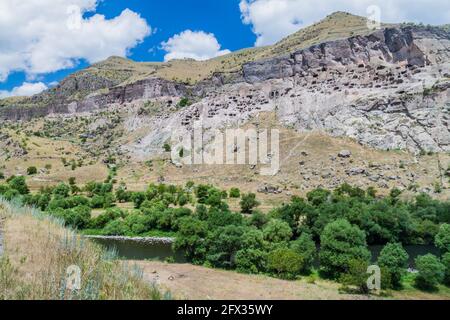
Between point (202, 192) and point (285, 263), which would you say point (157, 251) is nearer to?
point (285, 263)

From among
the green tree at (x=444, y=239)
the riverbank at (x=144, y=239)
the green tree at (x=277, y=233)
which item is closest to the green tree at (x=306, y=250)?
the green tree at (x=277, y=233)

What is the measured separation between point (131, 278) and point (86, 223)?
50886 millimetres

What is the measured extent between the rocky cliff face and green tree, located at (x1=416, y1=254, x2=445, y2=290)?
168 feet

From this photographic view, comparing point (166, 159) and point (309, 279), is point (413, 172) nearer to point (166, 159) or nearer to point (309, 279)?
point (309, 279)

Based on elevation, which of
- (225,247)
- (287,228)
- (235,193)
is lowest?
(225,247)

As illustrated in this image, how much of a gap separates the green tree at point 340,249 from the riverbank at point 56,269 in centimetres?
2532

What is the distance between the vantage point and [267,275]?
3534cm

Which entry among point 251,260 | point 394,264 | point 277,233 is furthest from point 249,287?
point 394,264

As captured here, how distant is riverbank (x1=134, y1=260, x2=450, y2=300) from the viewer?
1112 inches

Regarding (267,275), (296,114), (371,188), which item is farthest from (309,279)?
(296,114)

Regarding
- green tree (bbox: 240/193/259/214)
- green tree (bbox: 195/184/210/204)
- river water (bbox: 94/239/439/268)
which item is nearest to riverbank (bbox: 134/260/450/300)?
river water (bbox: 94/239/439/268)

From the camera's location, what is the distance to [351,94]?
94250 millimetres

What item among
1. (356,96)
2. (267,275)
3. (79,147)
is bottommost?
(267,275)

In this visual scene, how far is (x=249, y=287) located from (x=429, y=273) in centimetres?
1490
